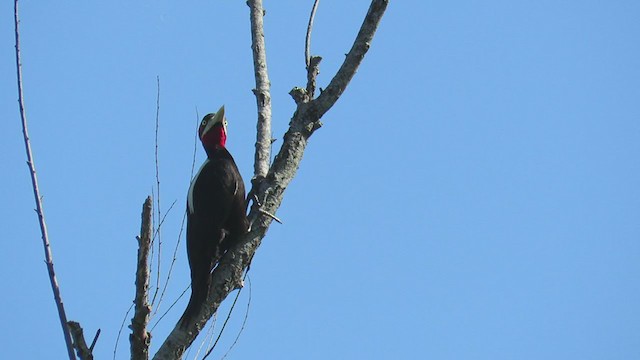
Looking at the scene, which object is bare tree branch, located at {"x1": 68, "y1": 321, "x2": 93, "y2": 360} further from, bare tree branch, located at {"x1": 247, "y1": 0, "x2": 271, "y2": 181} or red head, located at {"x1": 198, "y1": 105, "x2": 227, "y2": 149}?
red head, located at {"x1": 198, "y1": 105, "x2": 227, "y2": 149}

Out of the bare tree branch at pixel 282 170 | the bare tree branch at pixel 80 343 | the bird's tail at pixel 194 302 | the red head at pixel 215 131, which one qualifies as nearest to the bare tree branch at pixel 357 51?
the bare tree branch at pixel 282 170

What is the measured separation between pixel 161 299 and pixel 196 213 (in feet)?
4.51

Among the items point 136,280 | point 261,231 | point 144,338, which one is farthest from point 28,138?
point 261,231

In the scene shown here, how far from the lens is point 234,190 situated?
198 inches

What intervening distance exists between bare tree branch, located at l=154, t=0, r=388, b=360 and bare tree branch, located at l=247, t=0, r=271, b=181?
0.72 feet

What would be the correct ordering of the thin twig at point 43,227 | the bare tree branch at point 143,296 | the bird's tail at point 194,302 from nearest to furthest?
the thin twig at point 43,227, the bare tree branch at point 143,296, the bird's tail at point 194,302

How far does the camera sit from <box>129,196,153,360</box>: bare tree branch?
332cm

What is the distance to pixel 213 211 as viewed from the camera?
4957 millimetres

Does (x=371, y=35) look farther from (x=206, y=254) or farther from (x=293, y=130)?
(x=206, y=254)

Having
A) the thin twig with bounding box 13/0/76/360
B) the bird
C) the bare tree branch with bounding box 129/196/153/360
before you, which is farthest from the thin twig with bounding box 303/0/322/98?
the thin twig with bounding box 13/0/76/360

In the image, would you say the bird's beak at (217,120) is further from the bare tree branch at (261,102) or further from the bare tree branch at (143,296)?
the bare tree branch at (143,296)

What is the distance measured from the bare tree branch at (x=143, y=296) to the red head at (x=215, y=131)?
2.09m

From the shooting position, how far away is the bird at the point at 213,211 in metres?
4.68

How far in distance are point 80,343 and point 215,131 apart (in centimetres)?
239
